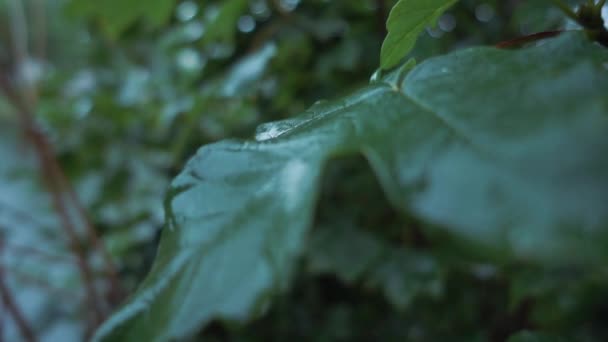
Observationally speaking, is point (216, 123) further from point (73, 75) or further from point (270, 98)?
point (73, 75)

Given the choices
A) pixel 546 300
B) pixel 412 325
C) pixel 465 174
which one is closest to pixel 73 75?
pixel 412 325

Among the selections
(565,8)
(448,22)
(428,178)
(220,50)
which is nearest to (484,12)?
(448,22)

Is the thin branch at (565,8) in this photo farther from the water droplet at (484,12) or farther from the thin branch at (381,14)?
the water droplet at (484,12)

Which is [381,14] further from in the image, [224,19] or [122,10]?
[122,10]

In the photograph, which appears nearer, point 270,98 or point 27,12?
point 270,98

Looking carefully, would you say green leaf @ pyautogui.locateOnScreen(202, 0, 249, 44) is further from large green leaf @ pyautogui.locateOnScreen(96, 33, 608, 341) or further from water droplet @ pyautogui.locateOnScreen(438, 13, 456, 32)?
large green leaf @ pyautogui.locateOnScreen(96, 33, 608, 341)

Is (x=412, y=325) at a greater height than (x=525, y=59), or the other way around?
(x=525, y=59)

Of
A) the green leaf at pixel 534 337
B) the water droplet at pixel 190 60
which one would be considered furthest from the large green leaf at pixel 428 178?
the water droplet at pixel 190 60
